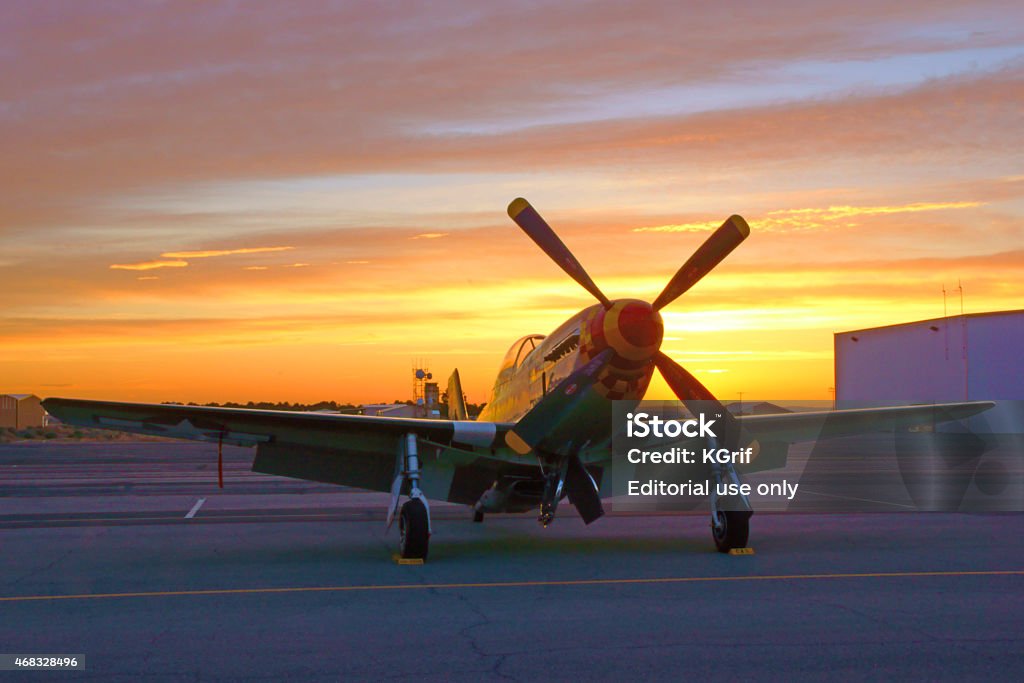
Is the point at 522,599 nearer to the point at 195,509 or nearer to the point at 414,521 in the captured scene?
the point at 414,521

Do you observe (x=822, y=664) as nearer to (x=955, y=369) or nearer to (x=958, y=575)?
(x=958, y=575)

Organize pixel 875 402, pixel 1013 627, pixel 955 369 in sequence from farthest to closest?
pixel 875 402 < pixel 955 369 < pixel 1013 627

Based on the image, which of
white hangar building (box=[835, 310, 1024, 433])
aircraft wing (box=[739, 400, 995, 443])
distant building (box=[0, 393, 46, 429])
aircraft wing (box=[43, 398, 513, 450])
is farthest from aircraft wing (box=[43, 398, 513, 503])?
distant building (box=[0, 393, 46, 429])

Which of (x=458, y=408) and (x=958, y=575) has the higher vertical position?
(x=458, y=408)

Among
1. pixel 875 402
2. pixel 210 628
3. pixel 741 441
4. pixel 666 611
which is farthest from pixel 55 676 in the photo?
pixel 875 402

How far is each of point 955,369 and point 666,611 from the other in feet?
121

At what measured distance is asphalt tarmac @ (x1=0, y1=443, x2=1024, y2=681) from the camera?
24.7 ft

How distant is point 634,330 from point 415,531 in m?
3.58

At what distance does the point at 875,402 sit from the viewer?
161 feet

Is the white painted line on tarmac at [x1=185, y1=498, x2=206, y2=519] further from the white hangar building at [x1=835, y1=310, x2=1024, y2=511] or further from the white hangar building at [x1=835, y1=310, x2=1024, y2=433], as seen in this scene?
the white hangar building at [x1=835, y1=310, x2=1024, y2=433]

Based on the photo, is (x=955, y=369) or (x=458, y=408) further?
(x=955, y=369)

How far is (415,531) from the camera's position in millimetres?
13445

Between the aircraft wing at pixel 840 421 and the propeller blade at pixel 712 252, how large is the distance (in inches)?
110

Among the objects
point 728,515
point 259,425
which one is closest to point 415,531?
point 259,425
